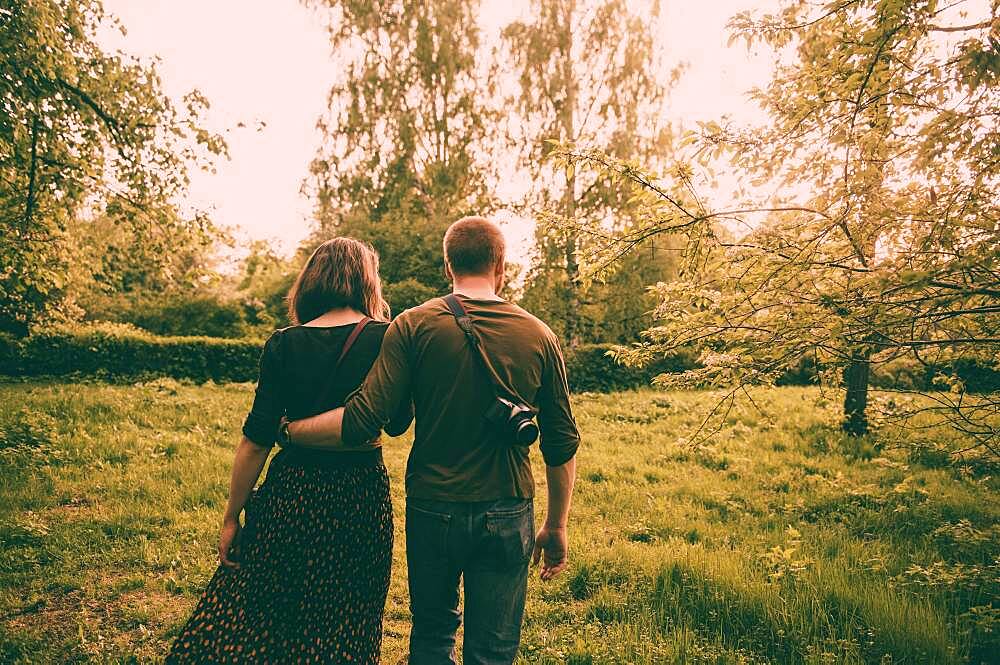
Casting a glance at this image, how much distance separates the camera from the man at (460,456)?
2.02 m

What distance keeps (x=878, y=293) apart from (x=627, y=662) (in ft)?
8.20

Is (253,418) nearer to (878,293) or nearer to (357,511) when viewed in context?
(357,511)

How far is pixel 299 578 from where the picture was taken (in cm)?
228

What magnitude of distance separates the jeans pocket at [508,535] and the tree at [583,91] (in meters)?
14.4

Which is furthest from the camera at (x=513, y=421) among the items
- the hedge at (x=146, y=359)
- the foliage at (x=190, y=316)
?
the foliage at (x=190, y=316)

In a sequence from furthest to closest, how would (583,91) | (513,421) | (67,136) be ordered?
(583,91), (67,136), (513,421)

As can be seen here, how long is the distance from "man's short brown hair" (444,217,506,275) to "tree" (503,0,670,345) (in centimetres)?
1412

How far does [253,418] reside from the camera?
89.6 inches

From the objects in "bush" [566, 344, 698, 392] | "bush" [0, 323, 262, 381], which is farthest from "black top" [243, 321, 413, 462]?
"bush" [0, 323, 262, 381]

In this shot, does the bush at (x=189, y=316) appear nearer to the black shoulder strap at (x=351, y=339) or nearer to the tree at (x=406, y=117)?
the tree at (x=406, y=117)

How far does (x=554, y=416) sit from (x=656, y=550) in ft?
10.0

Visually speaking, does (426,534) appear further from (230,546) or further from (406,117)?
(406,117)

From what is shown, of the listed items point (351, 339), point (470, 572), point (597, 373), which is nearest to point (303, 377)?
point (351, 339)

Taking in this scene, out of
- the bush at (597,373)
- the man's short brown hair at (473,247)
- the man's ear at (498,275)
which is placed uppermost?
the man's short brown hair at (473,247)
